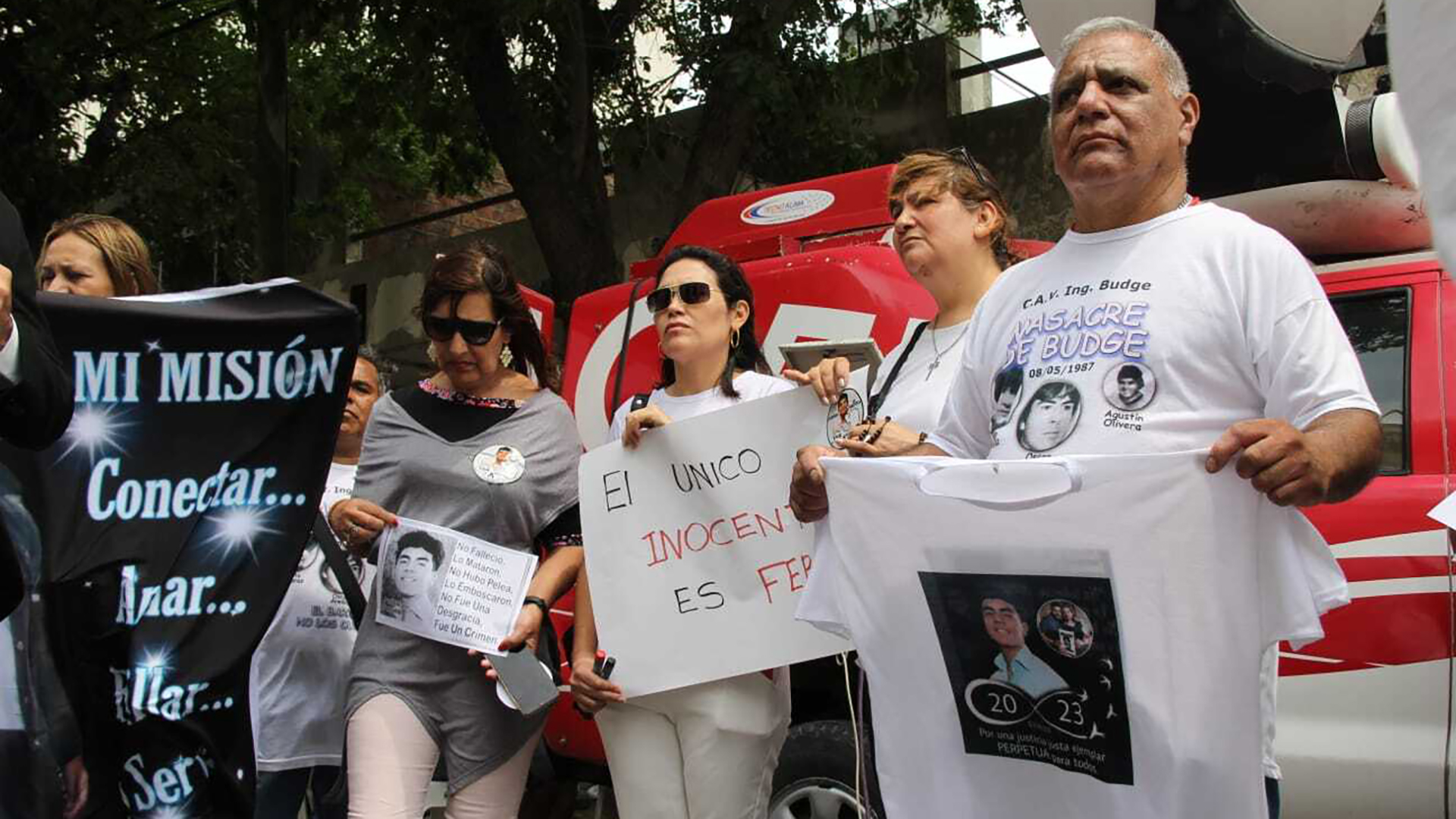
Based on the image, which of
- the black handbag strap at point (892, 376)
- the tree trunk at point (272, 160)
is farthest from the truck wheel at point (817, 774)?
the tree trunk at point (272, 160)

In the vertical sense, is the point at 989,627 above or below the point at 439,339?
below

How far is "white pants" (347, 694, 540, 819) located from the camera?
353 centimetres


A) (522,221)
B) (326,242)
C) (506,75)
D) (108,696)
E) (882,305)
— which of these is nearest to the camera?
(108,696)

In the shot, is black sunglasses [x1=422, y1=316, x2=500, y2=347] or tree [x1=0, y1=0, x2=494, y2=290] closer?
black sunglasses [x1=422, y1=316, x2=500, y2=347]

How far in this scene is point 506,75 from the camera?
9.45 m

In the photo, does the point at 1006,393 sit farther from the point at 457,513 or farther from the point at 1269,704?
the point at 457,513

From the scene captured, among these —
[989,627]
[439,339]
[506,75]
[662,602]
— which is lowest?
[662,602]

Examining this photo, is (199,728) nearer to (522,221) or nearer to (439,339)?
(439,339)

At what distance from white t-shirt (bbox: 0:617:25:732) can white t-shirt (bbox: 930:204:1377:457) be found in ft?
6.34

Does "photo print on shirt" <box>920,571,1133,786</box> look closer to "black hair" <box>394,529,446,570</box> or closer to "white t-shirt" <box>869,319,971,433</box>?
"white t-shirt" <box>869,319,971,433</box>

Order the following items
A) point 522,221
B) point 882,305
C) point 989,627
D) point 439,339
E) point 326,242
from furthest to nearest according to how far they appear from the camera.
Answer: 1. point 326,242
2. point 522,221
3. point 882,305
4. point 439,339
5. point 989,627

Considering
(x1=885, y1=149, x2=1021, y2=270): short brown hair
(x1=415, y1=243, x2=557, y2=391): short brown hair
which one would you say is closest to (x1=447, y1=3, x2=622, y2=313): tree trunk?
(x1=415, y1=243, x2=557, y2=391): short brown hair

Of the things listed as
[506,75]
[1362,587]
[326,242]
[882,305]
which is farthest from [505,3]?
[326,242]

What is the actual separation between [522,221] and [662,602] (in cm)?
1067
